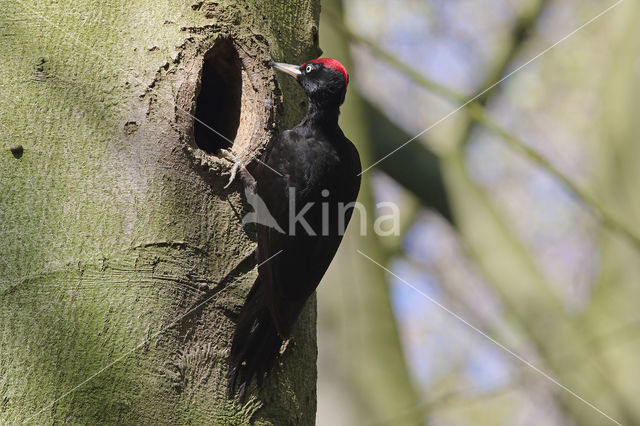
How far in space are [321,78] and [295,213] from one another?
58 centimetres

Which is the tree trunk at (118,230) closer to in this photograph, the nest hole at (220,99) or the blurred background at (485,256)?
the nest hole at (220,99)

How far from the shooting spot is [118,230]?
78.6 inches

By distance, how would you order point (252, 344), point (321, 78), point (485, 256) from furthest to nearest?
point (485, 256) → point (321, 78) → point (252, 344)

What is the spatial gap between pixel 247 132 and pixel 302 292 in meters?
0.58

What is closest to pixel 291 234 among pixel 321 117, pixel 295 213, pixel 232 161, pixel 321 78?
pixel 295 213

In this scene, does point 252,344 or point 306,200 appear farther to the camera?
point 306,200

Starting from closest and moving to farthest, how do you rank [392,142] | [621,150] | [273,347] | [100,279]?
[100,279]
[273,347]
[392,142]
[621,150]

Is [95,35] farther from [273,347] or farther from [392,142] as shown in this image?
[392,142]

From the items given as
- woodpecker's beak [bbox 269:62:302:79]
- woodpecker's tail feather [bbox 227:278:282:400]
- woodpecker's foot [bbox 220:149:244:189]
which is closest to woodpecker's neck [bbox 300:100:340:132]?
woodpecker's beak [bbox 269:62:302:79]

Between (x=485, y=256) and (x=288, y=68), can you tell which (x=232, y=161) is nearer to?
(x=288, y=68)

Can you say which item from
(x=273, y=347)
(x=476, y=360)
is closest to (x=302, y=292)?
(x=273, y=347)

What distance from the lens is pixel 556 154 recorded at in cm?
1000

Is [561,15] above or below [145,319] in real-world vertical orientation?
above

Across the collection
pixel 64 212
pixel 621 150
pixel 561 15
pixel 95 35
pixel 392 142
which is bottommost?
pixel 64 212
